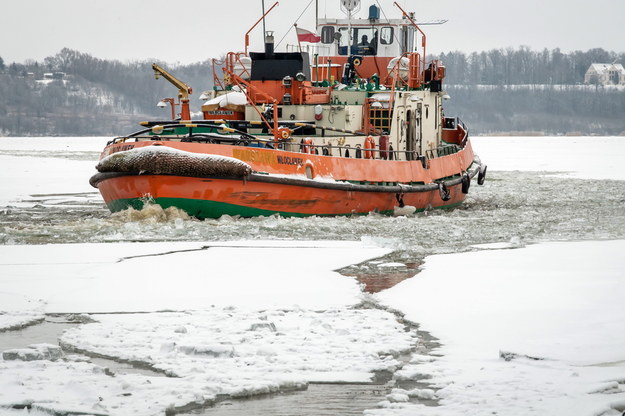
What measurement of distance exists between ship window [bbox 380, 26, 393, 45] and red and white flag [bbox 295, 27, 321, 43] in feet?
4.46

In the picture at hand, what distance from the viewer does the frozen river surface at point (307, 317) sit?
209 inches

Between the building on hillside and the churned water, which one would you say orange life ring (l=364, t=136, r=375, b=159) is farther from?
the building on hillside

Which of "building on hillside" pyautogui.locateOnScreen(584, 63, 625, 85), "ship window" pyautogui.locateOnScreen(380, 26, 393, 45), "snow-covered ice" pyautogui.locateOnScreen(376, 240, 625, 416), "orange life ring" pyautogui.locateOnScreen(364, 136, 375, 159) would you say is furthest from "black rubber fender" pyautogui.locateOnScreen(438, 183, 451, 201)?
"building on hillside" pyautogui.locateOnScreen(584, 63, 625, 85)

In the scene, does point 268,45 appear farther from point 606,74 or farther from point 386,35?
point 606,74

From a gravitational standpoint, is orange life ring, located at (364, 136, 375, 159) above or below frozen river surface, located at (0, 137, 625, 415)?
above

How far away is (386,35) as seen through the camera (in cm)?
1991

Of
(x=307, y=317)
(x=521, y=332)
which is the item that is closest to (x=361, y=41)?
(x=307, y=317)

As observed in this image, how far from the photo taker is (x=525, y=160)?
39.7m

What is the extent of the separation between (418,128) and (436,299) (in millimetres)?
10394

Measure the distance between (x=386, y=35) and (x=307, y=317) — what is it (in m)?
13.6

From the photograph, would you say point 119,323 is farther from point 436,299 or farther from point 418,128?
point 418,128

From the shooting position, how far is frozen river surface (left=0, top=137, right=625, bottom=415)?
5320 millimetres

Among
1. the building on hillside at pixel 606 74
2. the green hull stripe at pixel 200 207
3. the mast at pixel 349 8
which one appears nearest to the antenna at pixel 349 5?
the mast at pixel 349 8

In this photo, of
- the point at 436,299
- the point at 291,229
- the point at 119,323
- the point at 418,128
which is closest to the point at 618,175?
the point at 418,128
